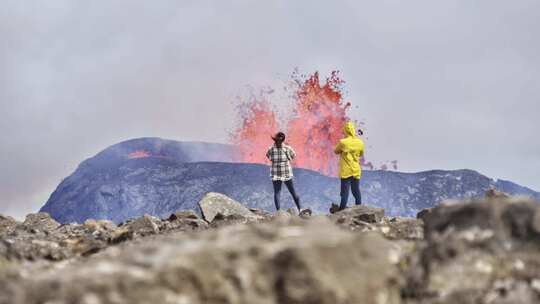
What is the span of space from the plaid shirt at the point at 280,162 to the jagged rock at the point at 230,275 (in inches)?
657

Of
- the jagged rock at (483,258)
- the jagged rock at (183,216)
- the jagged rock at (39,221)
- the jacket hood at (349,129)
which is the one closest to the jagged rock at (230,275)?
the jagged rock at (483,258)

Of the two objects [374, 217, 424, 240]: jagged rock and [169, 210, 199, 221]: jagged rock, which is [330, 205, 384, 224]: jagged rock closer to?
[374, 217, 424, 240]: jagged rock

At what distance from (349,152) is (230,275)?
1559cm

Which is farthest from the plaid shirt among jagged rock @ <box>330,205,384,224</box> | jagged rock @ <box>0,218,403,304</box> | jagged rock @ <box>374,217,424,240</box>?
jagged rock @ <box>0,218,403,304</box>

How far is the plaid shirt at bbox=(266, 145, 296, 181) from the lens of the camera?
20750mm

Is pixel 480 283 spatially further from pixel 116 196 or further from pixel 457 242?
pixel 116 196

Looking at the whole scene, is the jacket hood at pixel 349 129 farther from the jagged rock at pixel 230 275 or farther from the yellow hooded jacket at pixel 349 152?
the jagged rock at pixel 230 275

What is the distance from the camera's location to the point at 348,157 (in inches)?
749

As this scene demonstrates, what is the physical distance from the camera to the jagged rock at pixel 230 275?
138 inches

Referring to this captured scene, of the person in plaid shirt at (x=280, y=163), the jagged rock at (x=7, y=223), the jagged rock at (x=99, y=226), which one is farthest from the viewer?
the person in plaid shirt at (x=280, y=163)

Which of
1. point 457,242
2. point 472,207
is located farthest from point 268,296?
point 472,207

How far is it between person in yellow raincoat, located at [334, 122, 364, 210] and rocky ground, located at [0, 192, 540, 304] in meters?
13.5

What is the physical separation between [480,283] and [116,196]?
101 meters

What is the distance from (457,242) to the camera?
478 centimetres
